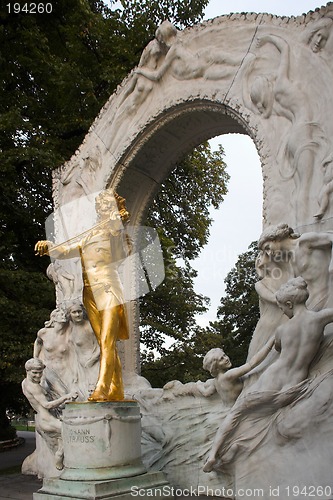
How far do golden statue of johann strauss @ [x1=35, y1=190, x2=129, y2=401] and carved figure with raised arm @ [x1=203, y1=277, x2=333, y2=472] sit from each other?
115cm

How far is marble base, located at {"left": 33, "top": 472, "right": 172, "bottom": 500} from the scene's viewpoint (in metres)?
5.14

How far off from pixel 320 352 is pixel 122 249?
2.20 metres

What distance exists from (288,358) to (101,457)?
5.98 ft

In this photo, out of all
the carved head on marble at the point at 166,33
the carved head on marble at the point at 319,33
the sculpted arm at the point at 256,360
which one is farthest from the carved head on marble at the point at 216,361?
the carved head on marble at the point at 166,33

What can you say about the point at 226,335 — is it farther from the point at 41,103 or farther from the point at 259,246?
the point at 259,246

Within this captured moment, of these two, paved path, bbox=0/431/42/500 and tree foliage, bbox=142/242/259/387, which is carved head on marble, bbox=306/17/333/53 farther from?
paved path, bbox=0/431/42/500

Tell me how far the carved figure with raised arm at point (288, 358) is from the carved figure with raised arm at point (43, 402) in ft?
8.70

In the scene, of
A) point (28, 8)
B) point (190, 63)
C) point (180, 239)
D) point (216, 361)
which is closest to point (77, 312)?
point (216, 361)

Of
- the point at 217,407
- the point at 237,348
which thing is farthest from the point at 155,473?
the point at 237,348

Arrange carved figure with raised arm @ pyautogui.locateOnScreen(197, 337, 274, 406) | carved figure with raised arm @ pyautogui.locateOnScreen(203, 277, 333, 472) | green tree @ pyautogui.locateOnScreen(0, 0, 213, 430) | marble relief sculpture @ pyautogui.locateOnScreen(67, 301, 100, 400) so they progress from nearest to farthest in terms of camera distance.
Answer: carved figure with raised arm @ pyautogui.locateOnScreen(203, 277, 333, 472) < carved figure with raised arm @ pyautogui.locateOnScreen(197, 337, 274, 406) < marble relief sculpture @ pyautogui.locateOnScreen(67, 301, 100, 400) < green tree @ pyautogui.locateOnScreen(0, 0, 213, 430)

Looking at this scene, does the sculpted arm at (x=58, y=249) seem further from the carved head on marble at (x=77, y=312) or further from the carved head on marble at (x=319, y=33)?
the carved head on marble at (x=319, y=33)

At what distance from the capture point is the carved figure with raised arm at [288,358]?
200 inches

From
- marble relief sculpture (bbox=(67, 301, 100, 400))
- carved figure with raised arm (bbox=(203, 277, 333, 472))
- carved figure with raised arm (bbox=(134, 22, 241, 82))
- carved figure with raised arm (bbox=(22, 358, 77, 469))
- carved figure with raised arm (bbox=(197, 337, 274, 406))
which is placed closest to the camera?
carved figure with raised arm (bbox=(203, 277, 333, 472))

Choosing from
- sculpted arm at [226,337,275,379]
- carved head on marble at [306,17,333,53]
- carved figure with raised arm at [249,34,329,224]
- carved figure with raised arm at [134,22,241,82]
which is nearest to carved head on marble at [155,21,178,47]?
carved figure with raised arm at [134,22,241,82]
